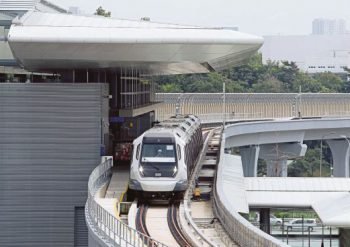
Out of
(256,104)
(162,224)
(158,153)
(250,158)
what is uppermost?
(158,153)

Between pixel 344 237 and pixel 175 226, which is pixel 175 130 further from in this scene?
pixel 344 237

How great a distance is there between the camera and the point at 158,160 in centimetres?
3262

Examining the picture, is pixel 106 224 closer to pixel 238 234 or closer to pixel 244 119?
pixel 238 234

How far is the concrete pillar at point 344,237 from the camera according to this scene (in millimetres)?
38312

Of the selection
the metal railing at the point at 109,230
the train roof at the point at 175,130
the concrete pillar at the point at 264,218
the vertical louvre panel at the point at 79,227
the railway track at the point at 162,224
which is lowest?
the concrete pillar at the point at 264,218

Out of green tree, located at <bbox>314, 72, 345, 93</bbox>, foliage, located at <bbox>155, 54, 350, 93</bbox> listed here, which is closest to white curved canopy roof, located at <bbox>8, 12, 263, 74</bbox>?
foliage, located at <bbox>155, 54, 350, 93</bbox>

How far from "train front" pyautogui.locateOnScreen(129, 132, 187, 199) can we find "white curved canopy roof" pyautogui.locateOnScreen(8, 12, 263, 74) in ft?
11.2

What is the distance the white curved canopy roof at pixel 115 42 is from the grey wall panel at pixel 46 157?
57.0 inches

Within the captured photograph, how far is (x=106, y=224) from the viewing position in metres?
26.0

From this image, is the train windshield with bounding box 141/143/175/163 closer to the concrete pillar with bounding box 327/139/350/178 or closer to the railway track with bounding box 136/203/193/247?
the railway track with bounding box 136/203/193/247

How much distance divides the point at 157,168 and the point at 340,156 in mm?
54089

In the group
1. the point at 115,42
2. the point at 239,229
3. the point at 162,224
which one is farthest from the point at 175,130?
the point at 239,229

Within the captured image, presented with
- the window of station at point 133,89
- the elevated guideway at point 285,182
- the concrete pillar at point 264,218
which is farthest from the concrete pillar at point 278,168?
the concrete pillar at point 264,218

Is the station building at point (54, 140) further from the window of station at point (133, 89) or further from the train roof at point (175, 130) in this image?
the window of station at point (133, 89)
